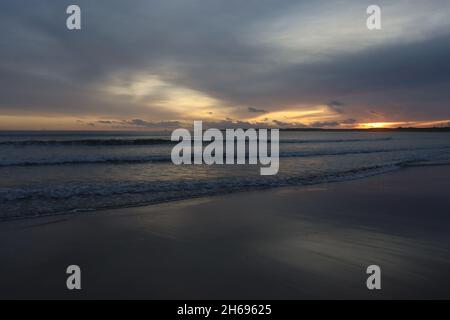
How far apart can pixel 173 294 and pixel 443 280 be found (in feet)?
10.1

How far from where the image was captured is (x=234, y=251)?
5027 mm

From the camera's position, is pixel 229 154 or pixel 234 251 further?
pixel 229 154

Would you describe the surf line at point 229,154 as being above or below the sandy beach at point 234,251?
above

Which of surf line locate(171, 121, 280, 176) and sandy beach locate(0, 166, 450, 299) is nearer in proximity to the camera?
sandy beach locate(0, 166, 450, 299)

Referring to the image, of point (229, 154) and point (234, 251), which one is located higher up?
point (229, 154)

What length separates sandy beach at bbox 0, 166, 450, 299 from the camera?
3828 mm

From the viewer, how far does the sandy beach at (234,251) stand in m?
3.83

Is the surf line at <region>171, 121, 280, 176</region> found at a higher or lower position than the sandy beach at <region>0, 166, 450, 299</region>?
higher

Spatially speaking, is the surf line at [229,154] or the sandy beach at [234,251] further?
the surf line at [229,154]
